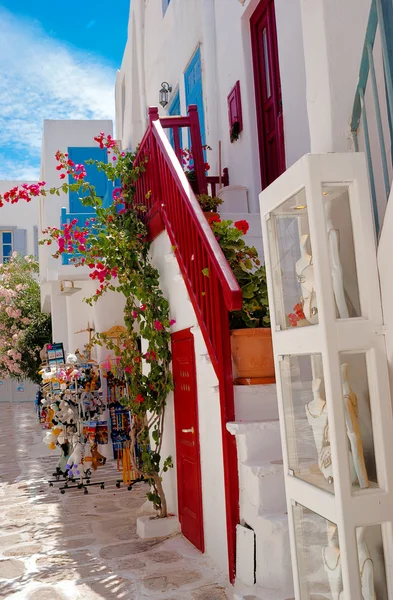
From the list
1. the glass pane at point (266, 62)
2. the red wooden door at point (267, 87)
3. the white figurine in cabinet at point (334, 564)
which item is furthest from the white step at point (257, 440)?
the glass pane at point (266, 62)

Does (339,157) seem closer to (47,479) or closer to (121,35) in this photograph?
(47,479)

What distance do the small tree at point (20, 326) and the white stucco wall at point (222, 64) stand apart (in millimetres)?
10775

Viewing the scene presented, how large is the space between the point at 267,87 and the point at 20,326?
16.6m

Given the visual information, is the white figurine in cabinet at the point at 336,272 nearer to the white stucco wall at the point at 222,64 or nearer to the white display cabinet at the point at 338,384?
the white display cabinet at the point at 338,384

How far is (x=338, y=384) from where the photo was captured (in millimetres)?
2580

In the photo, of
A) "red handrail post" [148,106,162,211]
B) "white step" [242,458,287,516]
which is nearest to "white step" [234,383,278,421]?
"white step" [242,458,287,516]

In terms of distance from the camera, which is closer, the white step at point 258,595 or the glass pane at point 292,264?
the glass pane at point 292,264

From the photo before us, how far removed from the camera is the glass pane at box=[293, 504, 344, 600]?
264 cm

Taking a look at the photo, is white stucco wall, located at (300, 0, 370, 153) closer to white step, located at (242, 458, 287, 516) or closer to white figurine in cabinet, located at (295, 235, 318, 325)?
white figurine in cabinet, located at (295, 235, 318, 325)

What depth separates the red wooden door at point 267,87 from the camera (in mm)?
7832

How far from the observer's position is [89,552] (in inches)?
228

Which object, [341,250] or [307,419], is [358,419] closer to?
[307,419]

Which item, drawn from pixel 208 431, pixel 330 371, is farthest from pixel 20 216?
pixel 330 371

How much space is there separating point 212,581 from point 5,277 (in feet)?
70.3
